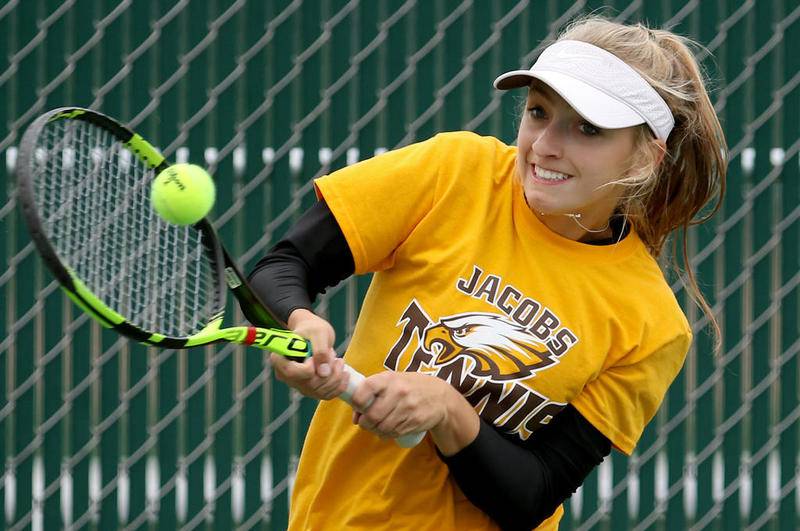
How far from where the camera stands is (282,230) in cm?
346

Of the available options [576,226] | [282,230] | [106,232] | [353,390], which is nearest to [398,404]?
[353,390]

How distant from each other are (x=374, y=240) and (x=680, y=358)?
542mm

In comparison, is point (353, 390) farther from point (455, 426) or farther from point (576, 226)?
point (576, 226)

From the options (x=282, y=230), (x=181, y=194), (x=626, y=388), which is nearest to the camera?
(x=181, y=194)

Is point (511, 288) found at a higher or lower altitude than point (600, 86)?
lower

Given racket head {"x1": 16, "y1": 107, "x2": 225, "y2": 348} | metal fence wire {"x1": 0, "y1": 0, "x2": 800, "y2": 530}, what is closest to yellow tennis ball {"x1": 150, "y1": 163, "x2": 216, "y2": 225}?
racket head {"x1": 16, "y1": 107, "x2": 225, "y2": 348}

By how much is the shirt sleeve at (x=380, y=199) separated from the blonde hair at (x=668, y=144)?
30 cm

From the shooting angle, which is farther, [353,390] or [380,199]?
[380,199]

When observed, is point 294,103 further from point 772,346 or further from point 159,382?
point 772,346

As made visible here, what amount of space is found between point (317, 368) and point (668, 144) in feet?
2.34

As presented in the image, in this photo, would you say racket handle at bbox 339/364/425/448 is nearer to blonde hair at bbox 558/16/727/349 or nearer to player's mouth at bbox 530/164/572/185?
player's mouth at bbox 530/164/572/185

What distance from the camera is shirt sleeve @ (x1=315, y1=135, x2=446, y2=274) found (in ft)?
6.89

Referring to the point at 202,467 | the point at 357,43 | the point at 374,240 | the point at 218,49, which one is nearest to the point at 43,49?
the point at 218,49

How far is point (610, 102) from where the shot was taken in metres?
2.07
